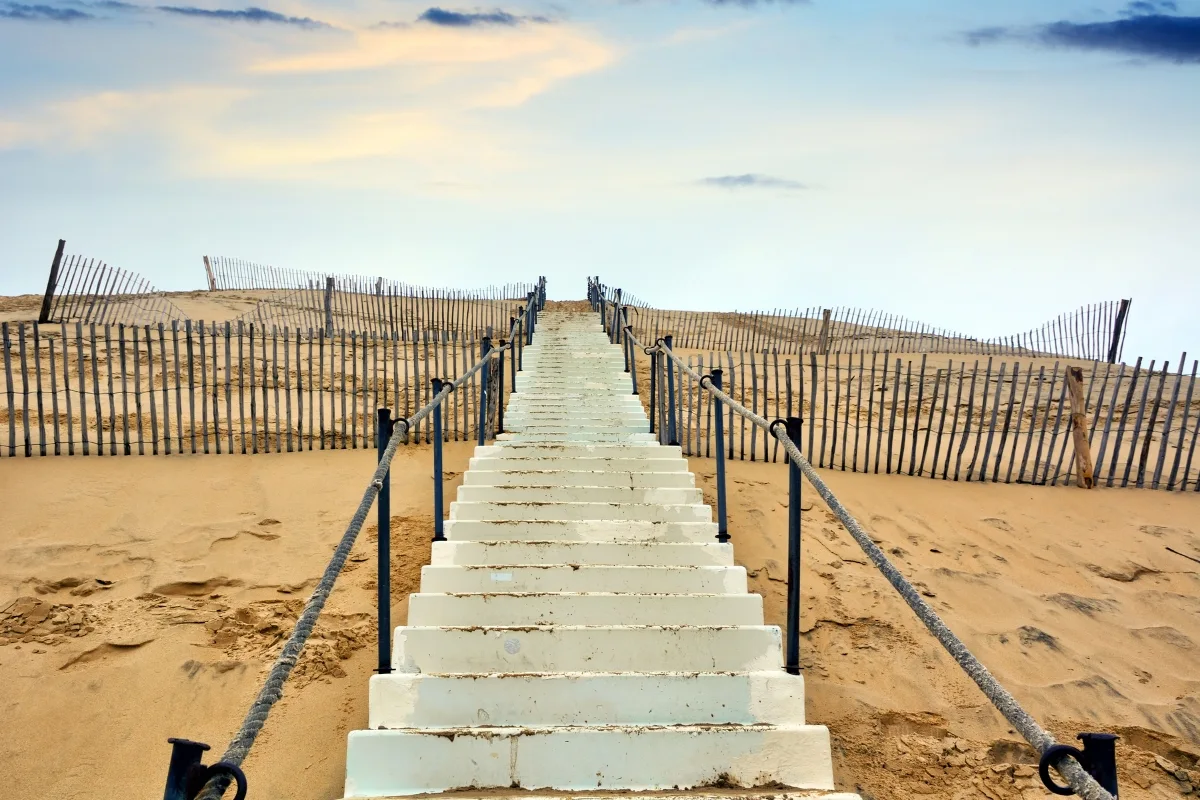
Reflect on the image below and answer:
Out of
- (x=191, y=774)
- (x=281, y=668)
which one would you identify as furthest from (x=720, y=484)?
(x=191, y=774)

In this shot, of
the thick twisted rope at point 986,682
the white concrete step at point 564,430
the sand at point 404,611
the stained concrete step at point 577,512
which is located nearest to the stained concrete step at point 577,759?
the sand at point 404,611

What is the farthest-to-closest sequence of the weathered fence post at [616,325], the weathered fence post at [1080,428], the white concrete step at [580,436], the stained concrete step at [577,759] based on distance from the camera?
1. the weathered fence post at [616,325]
2. the weathered fence post at [1080,428]
3. the white concrete step at [580,436]
4. the stained concrete step at [577,759]

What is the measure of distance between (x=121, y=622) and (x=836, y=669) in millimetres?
4437

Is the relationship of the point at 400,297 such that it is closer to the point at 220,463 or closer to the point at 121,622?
the point at 220,463

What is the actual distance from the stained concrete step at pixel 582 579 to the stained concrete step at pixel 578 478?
46.3 inches

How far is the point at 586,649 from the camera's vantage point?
3518 mm

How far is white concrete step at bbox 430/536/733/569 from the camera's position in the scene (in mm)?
4293

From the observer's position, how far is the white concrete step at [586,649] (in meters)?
3.47

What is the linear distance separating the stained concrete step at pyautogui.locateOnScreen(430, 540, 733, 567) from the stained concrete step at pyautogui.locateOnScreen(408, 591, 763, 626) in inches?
17.8

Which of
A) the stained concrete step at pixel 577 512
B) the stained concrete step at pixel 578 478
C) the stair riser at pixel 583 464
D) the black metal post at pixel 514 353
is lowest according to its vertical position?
the stained concrete step at pixel 577 512

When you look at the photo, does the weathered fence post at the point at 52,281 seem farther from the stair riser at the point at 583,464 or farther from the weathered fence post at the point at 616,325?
the stair riser at the point at 583,464

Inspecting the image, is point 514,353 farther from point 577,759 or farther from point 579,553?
point 577,759

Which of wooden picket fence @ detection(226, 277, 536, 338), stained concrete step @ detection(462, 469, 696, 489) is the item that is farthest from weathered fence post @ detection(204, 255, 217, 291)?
stained concrete step @ detection(462, 469, 696, 489)

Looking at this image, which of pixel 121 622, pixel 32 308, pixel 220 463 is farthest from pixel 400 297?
pixel 121 622
